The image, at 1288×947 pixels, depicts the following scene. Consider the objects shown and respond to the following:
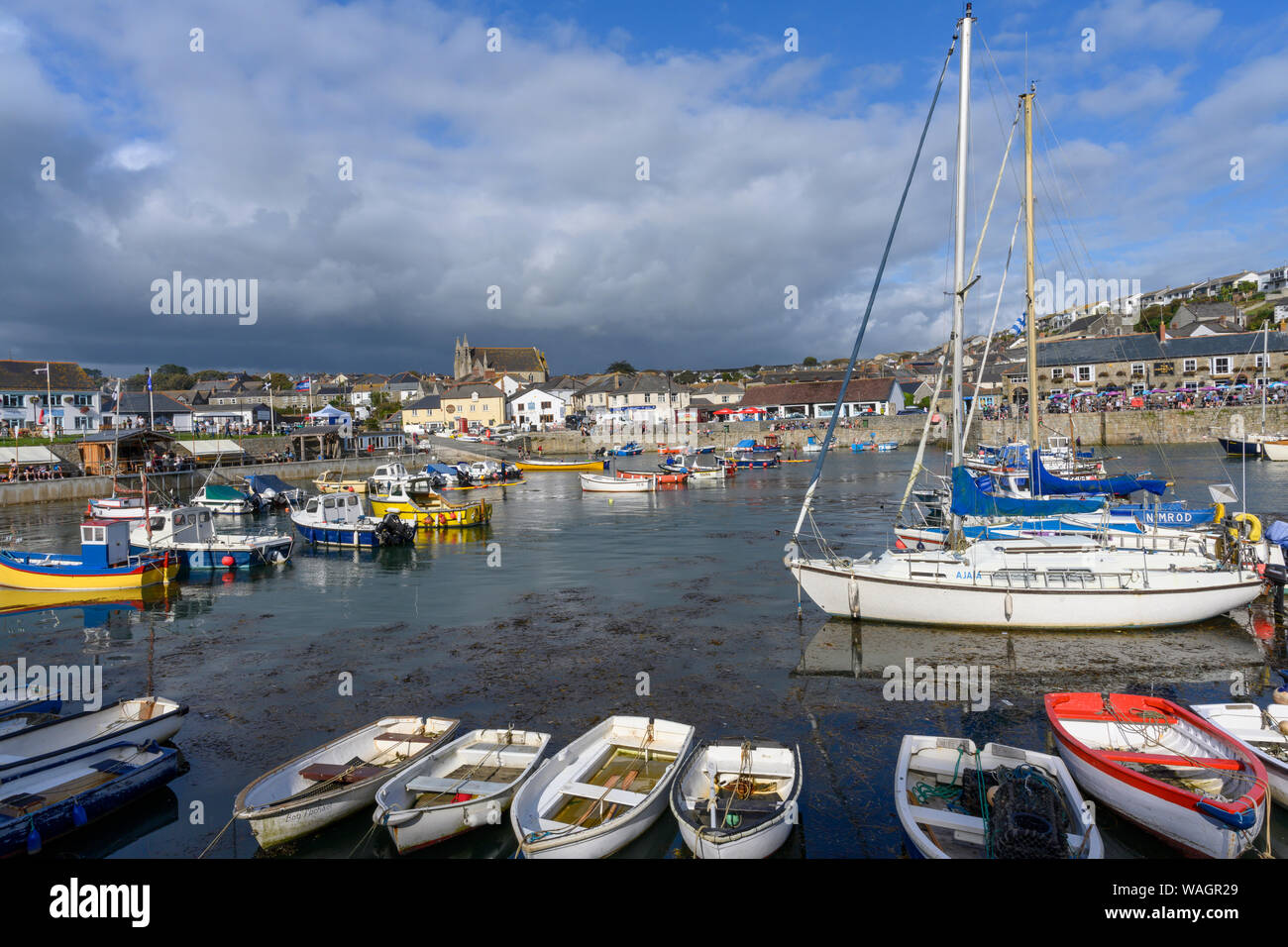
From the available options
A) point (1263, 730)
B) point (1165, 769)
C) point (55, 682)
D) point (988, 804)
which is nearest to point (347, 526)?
point (55, 682)

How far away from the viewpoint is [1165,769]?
9719 mm

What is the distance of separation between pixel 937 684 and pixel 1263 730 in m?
5.06

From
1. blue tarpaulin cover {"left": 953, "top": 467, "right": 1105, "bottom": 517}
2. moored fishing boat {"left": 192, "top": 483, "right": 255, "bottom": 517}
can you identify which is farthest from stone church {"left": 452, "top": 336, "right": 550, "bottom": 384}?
blue tarpaulin cover {"left": 953, "top": 467, "right": 1105, "bottom": 517}

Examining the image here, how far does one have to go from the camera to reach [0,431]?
2913 inches

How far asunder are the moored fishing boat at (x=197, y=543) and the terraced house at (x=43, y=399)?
59.6 meters

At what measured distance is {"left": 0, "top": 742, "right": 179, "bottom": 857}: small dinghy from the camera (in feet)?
29.9

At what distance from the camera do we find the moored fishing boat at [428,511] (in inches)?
1523

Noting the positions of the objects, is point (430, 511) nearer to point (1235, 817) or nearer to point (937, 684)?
point (937, 684)

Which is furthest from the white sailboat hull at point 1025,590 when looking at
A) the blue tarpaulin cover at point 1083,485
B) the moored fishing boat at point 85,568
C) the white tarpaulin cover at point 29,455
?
the white tarpaulin cover at point 29,455

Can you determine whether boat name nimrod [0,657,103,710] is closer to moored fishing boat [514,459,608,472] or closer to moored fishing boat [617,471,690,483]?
moored fishing boat [617,471,690,483]

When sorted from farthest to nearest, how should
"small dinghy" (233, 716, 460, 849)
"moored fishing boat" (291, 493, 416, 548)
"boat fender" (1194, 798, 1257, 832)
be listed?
"moored fishing boat" (291, 493, 416, 548) < "small dinghy" (233, 716, 460, 849) < "boat fender" (1194, 798, 1257, 832)

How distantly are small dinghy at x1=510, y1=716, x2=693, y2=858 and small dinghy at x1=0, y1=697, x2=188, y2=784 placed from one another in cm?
667
